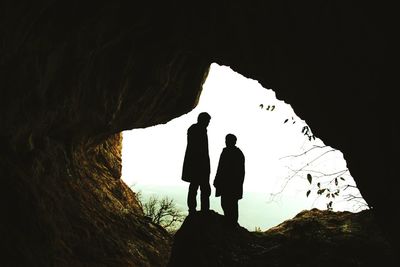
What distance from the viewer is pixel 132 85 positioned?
12547 mm

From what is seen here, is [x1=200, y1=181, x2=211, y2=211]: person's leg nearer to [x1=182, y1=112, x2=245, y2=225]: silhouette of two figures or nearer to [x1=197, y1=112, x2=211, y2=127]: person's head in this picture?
[x1=182, y1=112, x2=245, y2=225]: silhouette of two figures

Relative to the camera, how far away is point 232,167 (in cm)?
848

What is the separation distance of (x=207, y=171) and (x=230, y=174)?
0.60 m

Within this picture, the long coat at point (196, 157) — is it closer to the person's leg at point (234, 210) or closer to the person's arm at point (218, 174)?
the person's arm at point (218, 174)

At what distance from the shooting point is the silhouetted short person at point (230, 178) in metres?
8.41

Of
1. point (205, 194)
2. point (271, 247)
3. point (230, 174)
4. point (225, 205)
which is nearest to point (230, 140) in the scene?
point (230, 174)

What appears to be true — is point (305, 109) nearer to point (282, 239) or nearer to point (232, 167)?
point (232, 167)

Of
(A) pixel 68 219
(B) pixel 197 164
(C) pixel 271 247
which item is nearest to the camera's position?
(C) pixel 271 247

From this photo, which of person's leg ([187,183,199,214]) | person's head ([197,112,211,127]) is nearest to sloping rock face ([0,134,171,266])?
person's leg ([187,183,199,214])

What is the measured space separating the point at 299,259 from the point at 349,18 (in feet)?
15.2

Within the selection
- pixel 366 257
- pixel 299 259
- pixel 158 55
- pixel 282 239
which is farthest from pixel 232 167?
pixel 158 55

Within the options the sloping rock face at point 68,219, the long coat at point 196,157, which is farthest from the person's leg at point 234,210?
the sloping rock face at point 68,219

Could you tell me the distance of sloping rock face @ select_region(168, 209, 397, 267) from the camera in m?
6.48

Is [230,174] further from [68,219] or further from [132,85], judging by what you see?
[132,85]
